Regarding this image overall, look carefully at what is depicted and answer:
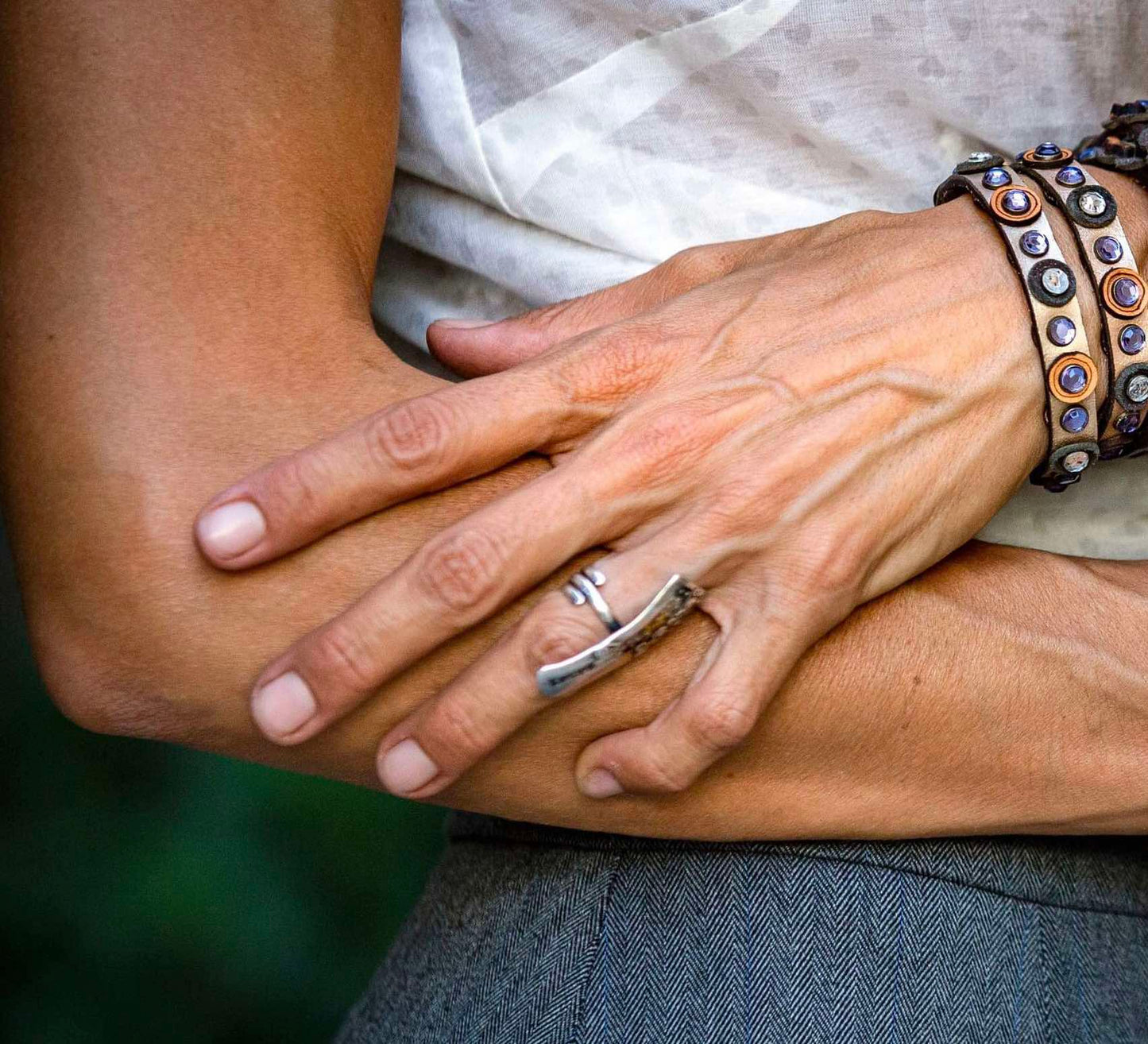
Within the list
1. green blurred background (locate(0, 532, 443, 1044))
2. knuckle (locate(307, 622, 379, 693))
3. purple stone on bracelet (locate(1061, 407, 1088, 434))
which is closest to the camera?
knuckle (locate(307, 622, 379, 693))

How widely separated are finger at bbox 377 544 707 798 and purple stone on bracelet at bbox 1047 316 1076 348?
348 millimetres

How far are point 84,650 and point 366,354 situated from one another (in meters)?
0.29

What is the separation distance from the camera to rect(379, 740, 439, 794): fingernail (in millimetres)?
732

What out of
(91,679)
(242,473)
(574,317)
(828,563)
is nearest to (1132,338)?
(828,563)

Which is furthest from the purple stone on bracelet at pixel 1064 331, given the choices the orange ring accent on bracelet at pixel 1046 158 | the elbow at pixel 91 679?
the elbow at pixel 91 679

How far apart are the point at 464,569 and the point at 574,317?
256 millimetres

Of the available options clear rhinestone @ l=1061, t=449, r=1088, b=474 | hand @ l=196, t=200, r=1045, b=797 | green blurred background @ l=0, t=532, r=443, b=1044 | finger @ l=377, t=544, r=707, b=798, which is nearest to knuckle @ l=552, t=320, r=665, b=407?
hand @ l=196, t=200, r=1045, b=797

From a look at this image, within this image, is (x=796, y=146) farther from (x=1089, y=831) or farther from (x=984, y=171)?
(x=1089, y=831)

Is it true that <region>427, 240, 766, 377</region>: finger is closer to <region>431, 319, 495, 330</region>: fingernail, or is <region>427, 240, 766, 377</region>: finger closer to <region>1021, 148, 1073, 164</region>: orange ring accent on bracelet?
<region>431, 319, 495, 330</region>: fingernail

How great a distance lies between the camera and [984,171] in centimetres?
83

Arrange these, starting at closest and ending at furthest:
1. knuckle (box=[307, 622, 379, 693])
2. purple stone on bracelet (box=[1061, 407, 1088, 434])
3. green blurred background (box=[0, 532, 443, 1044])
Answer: knuckle (box=[307, 622, 379, 693]) → purple stone on bracelet (box=[1061, 407, 1088, 434]) → green blurred background (box=[0, 532, 443, 1044])

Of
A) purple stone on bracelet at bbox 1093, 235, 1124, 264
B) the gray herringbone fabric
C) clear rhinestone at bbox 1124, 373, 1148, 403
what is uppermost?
purple stone on bracelet at bbox 1093, 235, 1124, 264

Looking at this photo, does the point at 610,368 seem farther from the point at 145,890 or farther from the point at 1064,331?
the point at 145,890

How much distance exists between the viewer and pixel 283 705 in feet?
2.32
